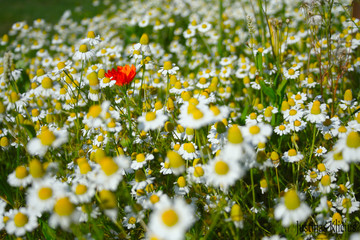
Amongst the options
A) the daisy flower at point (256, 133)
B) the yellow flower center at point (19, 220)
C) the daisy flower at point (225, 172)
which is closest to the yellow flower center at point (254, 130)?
the daisy flower at point (256, 133)

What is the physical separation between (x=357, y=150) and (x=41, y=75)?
2.43 m

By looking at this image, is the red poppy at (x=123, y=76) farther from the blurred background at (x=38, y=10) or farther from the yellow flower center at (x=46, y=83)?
the blurred background at (x=38, y=10)

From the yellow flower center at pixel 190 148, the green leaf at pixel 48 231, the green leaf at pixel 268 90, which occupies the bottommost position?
the green leaf at pixel 48 231

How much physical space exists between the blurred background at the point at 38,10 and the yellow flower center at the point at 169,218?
651cm

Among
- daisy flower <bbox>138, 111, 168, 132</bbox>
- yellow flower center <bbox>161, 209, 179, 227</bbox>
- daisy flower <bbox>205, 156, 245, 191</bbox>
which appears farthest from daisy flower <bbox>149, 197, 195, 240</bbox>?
daisy flower <bbox>138, 111, 168, 132</bbox>

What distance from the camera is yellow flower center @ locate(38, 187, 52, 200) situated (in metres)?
1.32

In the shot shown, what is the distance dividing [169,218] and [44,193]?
1.84ft

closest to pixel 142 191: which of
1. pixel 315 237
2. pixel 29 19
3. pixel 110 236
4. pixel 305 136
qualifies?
pixel 110 236

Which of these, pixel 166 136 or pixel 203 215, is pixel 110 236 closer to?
pixel 203 215

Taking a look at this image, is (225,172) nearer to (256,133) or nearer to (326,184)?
(256,133)

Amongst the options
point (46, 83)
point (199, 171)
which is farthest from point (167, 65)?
point (199, 171)

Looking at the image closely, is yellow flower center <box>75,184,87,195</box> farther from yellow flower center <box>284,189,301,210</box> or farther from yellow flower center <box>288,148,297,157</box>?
yellow flower center <box>288,148,297,157</box>

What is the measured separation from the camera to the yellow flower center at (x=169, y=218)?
3.63 ft

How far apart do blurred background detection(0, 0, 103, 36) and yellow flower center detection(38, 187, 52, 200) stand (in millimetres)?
6181
